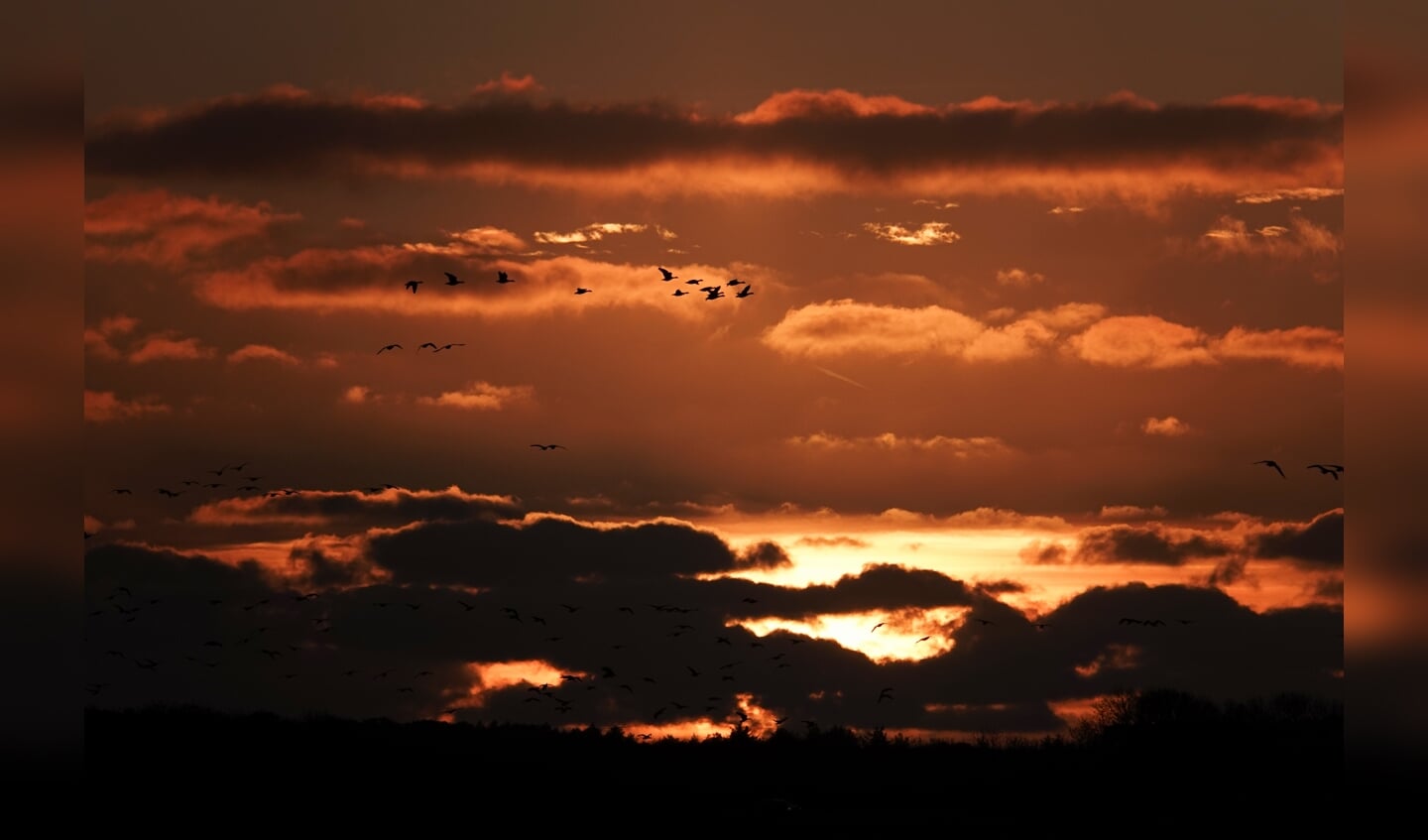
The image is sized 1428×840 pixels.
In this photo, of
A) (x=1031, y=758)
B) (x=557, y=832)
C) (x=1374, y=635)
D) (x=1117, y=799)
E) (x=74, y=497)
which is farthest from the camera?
(x=1031, y=758)

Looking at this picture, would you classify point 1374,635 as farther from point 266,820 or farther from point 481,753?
point 481,753

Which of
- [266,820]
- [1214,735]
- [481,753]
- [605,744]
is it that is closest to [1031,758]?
[1214,735]

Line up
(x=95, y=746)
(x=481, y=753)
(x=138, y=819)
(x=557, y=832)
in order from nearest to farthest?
1. (x=138, y=819)
2. (x=557, y=832)
3. (x=95, y=746)
4. (x=481, y=753)

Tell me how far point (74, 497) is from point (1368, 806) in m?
8.96

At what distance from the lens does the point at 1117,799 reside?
75.9 meters

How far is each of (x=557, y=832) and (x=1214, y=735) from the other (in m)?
44.0

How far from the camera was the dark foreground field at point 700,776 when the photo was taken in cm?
6531

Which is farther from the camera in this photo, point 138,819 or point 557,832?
point 557,832

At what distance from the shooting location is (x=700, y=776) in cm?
8438

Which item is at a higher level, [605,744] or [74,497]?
[74,497]

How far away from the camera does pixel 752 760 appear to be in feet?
294

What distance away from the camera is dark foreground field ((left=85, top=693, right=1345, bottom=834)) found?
65.3m

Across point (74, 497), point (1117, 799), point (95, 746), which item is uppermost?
point (74, 497)

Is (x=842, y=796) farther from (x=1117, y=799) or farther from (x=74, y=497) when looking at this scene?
(x=74, y=497)
